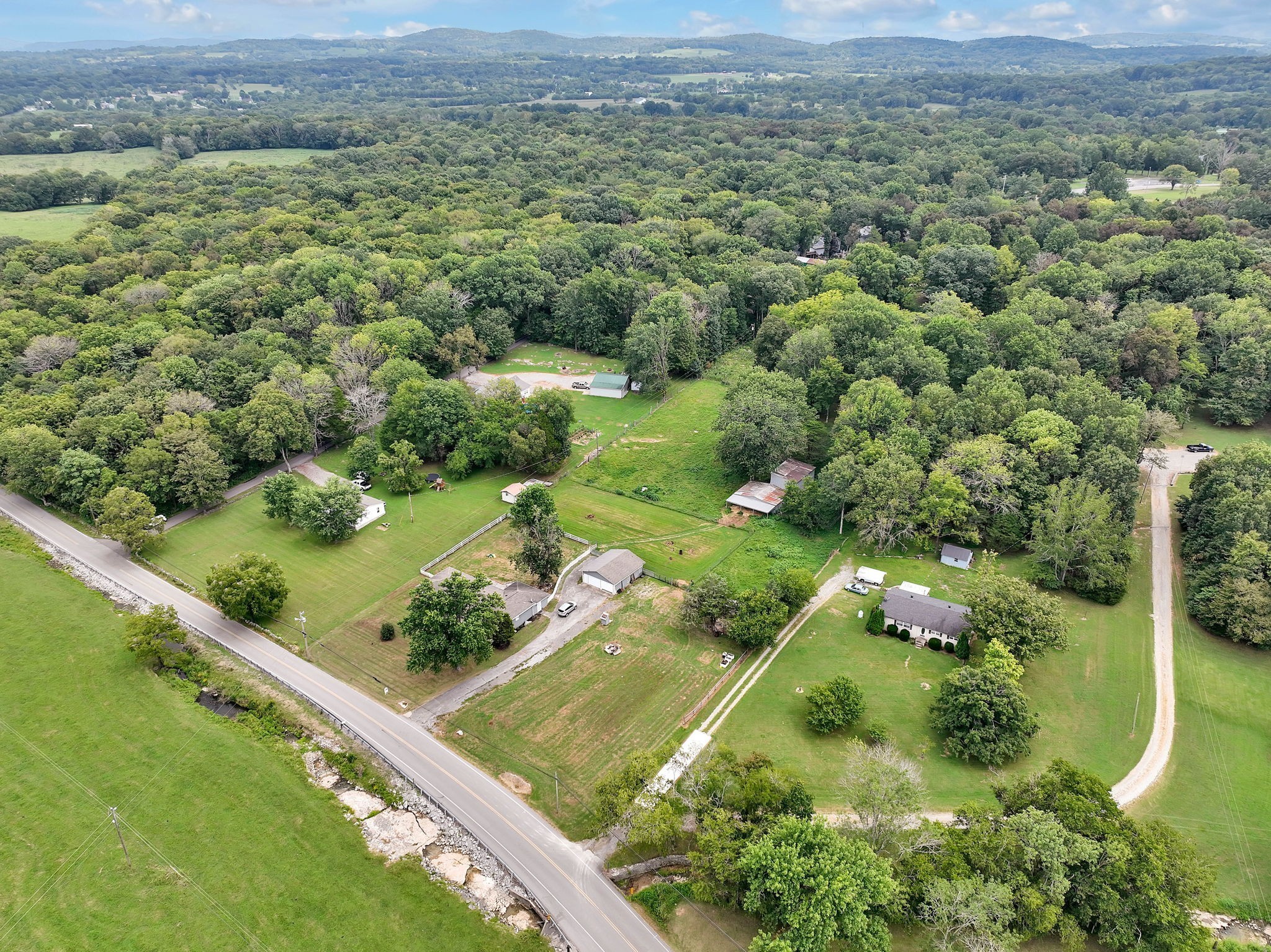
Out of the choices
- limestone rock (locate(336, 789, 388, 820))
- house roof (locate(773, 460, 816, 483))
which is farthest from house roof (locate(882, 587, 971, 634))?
limestone rock (locate(336, 789, 388, 820))

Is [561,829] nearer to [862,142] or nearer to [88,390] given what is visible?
[88,390]

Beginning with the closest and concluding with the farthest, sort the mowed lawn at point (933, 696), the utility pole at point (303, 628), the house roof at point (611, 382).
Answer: the mowed lawn at point (933, 696) < the utility pole at point (303, 628) < the house roof at point (611, 382)

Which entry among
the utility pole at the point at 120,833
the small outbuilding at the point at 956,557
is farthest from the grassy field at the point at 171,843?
the small outbuilding at the point at 956,557

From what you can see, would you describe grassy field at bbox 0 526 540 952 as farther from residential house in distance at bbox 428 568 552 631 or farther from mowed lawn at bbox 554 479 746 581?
mowed lawn at bbox 554 479 746 581

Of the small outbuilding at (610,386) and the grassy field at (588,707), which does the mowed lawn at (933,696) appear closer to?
the grassy field at (588,707)

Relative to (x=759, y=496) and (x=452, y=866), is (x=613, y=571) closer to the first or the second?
(x=759, y=496)

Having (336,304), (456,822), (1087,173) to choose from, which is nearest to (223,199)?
(336,304)

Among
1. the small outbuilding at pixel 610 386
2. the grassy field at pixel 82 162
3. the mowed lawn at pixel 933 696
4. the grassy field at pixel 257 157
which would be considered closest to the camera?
the mowed lawn at pixel 933 696
